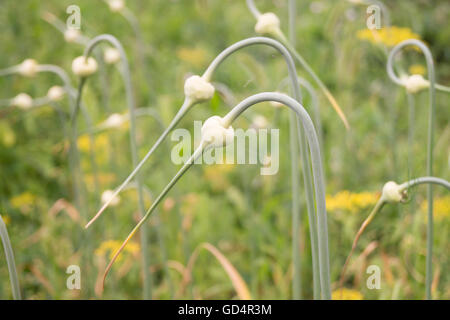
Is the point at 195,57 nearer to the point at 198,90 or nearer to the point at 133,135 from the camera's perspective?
the point at 133,135

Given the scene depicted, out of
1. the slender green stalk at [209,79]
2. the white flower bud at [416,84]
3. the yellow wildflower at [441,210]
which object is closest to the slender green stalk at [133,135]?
the slender green stalk at [209,79]

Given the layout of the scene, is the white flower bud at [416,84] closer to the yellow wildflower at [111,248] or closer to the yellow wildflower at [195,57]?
the yellow wildflower at [111,248]

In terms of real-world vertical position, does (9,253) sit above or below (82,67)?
below

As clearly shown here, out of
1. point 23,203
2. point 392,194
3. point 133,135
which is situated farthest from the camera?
point 23,203

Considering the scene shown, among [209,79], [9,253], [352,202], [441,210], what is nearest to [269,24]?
[209,79]

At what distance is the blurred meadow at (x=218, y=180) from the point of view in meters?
1.17

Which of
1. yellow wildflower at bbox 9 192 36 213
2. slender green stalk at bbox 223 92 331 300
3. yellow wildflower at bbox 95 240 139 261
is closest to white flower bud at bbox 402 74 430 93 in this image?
slender green stalk at bbox 223 92 331 300

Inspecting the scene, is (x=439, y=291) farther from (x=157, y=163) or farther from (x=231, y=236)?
(x=157, y=163)

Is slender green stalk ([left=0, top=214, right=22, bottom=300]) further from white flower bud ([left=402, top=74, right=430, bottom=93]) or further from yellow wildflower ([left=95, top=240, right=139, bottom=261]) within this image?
white flower bud ([left=402, top=74, right=430, bottom=93])

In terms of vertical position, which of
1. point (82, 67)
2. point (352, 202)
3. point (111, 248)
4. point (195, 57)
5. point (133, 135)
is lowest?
point (111, 248)

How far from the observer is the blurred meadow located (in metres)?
1.17

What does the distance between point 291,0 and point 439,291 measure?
2.35 feet

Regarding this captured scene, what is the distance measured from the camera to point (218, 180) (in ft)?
5.65

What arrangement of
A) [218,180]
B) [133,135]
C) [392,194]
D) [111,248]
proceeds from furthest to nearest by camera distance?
[218,180], [111,248], [133,135], [392,194]
